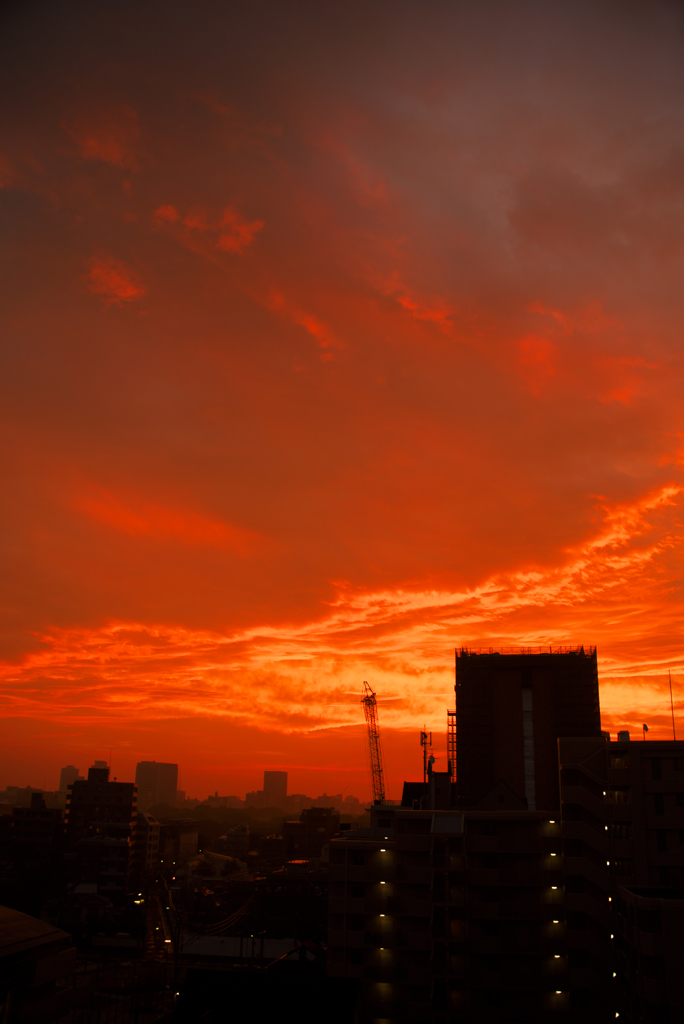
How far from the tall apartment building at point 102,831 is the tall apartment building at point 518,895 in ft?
133

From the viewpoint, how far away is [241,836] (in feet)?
376

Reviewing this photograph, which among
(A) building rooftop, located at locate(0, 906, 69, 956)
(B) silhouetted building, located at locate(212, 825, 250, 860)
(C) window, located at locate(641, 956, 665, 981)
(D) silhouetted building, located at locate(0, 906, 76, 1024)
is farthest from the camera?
(B) silhouetted building, located at locate(212, 825, 250, 860)

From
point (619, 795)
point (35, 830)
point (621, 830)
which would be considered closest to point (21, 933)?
point (621, 830)

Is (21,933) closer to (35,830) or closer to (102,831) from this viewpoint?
(102,831)

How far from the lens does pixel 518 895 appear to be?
98.6 ft

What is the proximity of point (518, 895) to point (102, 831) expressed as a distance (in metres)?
54.6

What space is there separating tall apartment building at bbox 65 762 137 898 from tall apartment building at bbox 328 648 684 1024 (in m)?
40.7

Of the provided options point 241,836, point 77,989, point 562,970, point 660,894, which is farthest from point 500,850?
point 241,836

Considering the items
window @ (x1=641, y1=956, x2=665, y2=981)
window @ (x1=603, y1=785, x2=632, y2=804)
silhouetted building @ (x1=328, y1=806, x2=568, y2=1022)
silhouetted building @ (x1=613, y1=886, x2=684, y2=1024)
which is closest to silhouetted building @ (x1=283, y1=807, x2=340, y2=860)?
silhouetted building @ (x1=328, y1=806, x2=568, y2=1022)

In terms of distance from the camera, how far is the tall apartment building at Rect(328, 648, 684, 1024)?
28.3 m

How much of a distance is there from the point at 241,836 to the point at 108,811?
42892mm

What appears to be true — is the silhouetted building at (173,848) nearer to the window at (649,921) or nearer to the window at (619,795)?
the window at (619,795)

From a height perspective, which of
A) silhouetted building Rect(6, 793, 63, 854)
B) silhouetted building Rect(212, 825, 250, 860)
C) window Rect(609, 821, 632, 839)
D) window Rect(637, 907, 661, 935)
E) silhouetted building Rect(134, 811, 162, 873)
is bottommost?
silhouetted building Rect(212, 825, 250, 860)

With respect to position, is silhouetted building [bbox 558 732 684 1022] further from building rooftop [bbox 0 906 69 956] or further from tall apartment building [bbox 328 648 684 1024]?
building rooftop [bbox 0 906 69 956]
